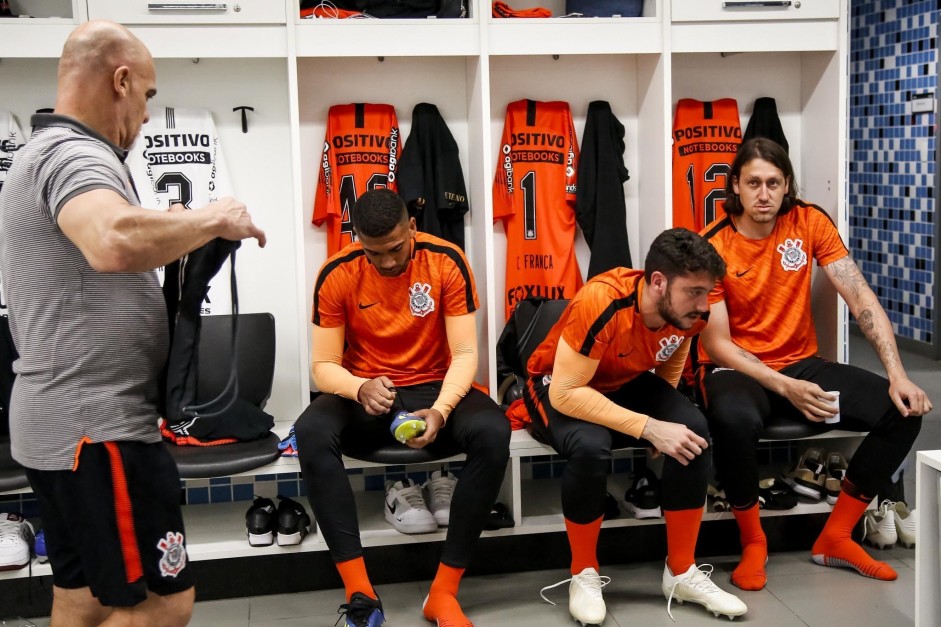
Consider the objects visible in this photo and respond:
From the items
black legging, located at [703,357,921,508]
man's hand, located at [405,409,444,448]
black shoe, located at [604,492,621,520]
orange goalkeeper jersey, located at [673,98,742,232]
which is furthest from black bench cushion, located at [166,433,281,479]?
orange goalkeeper jersey, located at [673,98,742,232]

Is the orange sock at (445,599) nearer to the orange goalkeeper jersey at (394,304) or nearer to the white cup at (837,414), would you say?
the orange goalkeeper jersey at (394,304)

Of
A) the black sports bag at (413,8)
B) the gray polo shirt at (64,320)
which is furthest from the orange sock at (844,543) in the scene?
the gray polo shirt at (64,320)

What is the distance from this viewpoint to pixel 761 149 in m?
3.12

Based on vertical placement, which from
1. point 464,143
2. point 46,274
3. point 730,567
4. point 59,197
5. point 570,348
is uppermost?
point 464,143

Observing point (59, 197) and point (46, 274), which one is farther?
point (46, 274)

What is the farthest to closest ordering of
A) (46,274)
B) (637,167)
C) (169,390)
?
(637,167)
(169,390)
(46,274)

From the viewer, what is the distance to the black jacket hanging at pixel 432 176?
3.51 m

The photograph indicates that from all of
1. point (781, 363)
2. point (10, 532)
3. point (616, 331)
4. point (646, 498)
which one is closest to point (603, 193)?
point (781, 363)

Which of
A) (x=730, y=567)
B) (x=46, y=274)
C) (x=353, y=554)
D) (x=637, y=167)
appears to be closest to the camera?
(x=46, y=274)

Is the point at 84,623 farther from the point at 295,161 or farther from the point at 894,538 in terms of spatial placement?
the point at 894,538

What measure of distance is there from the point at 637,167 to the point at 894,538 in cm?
155

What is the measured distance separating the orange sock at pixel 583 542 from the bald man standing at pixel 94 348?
50.0 inches

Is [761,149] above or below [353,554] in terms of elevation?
above

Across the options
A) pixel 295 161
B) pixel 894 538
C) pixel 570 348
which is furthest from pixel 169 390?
pixel 894 538
